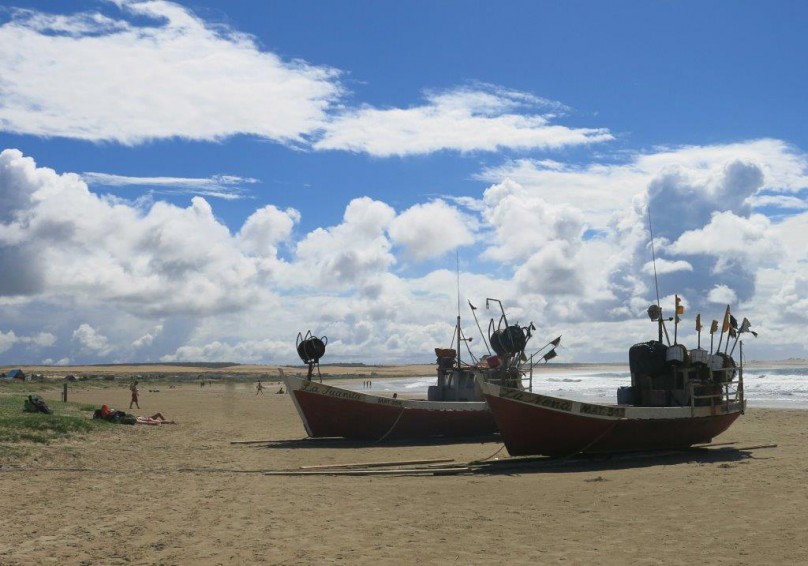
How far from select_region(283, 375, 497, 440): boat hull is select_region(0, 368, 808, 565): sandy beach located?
4.91 meters

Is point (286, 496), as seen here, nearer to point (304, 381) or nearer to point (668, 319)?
point (304, 381)

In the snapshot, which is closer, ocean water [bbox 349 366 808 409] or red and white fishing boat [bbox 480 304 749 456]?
red and white fishing boat [bbox 480 304 749 456]

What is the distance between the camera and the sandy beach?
10102 mm

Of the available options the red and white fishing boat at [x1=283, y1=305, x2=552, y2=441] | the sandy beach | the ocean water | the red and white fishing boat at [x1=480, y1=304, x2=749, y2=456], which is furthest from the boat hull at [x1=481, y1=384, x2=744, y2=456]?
the ocean water

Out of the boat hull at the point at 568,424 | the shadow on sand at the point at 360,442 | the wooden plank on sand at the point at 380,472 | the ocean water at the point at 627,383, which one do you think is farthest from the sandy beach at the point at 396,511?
the ocean water at the point at 627,383

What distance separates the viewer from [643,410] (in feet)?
66.1

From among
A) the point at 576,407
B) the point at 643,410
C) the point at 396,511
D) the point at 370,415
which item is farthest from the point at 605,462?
Answer: the point at 370,415

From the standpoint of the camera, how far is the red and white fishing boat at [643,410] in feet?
64.0

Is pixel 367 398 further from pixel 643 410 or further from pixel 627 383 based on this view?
pixel 627 383

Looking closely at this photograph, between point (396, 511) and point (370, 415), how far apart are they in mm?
13416

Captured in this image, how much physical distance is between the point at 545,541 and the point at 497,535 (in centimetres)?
74

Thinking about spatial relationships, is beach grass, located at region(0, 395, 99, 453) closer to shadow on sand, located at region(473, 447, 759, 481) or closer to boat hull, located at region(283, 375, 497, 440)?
boat hull, located at region(283, 375, 497, 440)

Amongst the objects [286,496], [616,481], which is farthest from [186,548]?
[616,481]

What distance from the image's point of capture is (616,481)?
16312 mm
